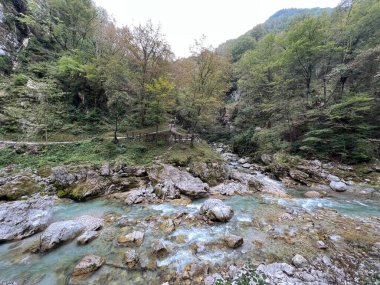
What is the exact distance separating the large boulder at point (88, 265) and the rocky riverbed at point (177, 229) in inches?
1.1

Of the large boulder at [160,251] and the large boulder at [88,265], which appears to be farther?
the large boulder at [160,251]

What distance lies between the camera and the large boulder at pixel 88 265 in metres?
5.05

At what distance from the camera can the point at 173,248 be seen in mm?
6188

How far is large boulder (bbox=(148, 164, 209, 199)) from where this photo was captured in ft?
35.7

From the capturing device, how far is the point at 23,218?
720cm

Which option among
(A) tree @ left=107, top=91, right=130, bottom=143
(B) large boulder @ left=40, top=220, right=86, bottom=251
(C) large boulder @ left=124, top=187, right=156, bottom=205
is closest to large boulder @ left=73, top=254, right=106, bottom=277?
(B) large boulder @ left=40, top=220, right=86, bottom=251

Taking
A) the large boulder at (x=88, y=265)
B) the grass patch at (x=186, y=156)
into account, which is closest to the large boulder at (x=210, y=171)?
the grass patch at (x=186, y=156)

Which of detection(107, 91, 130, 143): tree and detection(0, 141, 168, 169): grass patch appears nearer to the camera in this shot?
detection(0, 141, 168, 169): grass patch

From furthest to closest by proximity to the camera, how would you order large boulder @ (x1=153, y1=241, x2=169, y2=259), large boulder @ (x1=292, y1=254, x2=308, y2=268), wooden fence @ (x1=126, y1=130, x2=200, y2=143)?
wooden fence @ (x1=126, y1=130, x2=200, y2=143) → large boulder @ (x1=153, y1=241, x2=169, y2=259) → large boulder @ (x1=292, y1=254, x2=308, y2=268)

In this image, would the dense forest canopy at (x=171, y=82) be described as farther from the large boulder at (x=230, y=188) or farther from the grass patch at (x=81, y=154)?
the large boulder at (x=230, y=188)

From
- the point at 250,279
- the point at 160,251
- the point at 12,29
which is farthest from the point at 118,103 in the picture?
the point at 12,29

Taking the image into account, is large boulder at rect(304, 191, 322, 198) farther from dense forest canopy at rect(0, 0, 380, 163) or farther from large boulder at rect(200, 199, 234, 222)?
large boulder at rect(200, 199, 234, 222)

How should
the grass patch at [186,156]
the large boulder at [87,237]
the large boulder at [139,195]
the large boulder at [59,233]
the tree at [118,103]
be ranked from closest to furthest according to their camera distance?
1. the large boulder at [59,233]
2. the large boulder at [87,237]
3. the large boulder at [139,195]
4. the grass patch at [186,156]
5. the tree at [118,103]

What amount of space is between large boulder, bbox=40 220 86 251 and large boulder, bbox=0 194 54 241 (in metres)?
1.04
